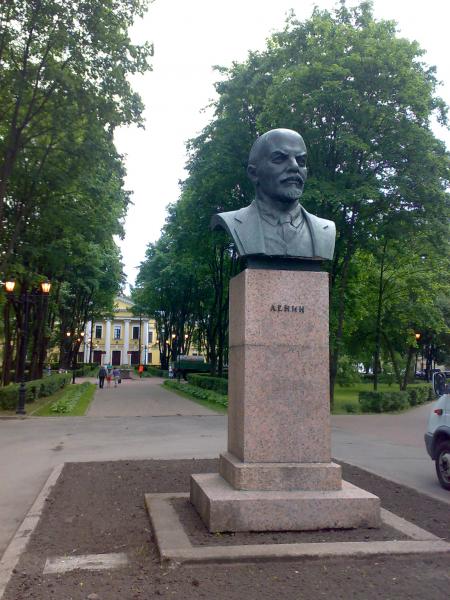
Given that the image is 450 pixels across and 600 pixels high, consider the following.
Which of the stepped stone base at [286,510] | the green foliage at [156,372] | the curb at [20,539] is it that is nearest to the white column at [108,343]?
the green foliage at [156,372]

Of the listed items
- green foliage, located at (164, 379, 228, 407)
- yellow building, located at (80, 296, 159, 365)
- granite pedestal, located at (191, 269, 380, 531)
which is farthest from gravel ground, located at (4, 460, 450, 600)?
yellow building, located at (80, 296, 159, 365)

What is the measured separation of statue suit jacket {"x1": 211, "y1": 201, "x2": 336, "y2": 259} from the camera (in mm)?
6992

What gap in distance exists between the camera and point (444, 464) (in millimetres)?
9703

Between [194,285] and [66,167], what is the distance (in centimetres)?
2834

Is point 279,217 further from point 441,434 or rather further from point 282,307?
point 441,434

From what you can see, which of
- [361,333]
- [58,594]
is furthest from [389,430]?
[361,333]

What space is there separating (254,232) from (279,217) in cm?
44

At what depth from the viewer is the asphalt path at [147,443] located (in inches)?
385

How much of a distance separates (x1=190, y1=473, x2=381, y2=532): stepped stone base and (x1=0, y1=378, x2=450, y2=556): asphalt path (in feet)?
7.57

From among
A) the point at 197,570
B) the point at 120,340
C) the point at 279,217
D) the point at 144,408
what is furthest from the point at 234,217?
the point at 120,340

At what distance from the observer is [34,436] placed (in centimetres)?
1591

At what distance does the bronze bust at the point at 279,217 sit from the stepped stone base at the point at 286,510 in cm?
272

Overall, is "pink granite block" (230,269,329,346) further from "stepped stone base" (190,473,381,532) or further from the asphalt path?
the asphalt path

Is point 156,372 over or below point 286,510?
below
